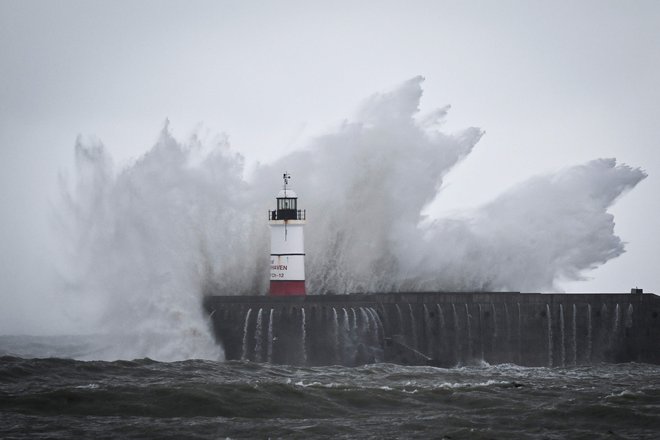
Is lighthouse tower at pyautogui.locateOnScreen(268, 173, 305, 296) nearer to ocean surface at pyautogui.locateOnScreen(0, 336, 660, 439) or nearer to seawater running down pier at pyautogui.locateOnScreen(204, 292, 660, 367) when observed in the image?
seawater running down pier at pyautogui.locateOnScreen(204, 292, 660, 367)

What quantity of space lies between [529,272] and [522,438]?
22586mm

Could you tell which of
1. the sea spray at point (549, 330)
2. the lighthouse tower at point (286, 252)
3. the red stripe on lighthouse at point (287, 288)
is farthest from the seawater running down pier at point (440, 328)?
the lighthouse tower at point (286, 252)

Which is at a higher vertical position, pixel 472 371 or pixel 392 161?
pixel 392 161

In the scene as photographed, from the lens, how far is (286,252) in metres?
36.2

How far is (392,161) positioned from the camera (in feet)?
141

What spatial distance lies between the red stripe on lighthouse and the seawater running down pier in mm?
1502

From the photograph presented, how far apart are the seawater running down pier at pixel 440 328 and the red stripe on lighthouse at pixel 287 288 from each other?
1.50 metres

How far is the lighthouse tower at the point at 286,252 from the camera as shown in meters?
36.2

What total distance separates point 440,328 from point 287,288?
15.3ft

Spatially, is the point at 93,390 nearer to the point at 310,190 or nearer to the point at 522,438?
the point at 522,438

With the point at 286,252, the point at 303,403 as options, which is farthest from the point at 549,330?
the point at 303,403

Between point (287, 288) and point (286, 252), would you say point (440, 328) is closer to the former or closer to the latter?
point (287, 288)

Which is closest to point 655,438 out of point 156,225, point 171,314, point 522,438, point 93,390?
point 522,438

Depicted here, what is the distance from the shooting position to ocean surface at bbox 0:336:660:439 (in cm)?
2241
